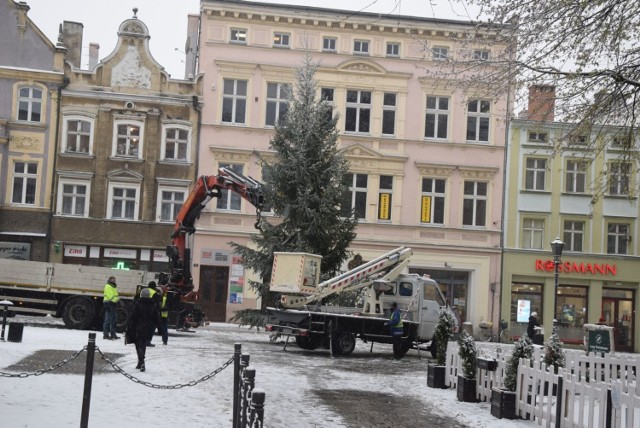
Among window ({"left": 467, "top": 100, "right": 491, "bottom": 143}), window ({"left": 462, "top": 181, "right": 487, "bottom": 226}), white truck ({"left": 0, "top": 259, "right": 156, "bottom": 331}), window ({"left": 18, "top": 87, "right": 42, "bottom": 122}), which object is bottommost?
white truck ({"left": 0, "top": 259, "right": 156, "bottom": 331})

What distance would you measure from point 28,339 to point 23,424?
462 inches

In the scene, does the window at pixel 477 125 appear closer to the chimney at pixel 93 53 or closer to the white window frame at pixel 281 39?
the white window frame at pixel 281 39

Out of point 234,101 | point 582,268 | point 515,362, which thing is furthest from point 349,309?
point 582,268

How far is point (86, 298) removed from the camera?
91.7 feet

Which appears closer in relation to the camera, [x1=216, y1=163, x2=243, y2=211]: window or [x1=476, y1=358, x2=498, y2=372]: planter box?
[x1=476, y1=358, x2=498, y2=372]: planter box

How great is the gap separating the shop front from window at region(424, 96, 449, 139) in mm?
6559

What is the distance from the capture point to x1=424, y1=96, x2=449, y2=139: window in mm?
41844

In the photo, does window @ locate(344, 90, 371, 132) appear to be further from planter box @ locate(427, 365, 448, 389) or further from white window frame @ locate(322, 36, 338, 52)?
planter box @ locate(427, 365, 448, 389)

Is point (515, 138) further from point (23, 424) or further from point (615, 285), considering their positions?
point (23, 424)

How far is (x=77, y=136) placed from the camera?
39.4 metres

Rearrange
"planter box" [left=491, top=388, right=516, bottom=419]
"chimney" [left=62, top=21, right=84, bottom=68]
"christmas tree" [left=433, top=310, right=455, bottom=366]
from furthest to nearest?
"chimney" [left=62, top=21, right=84, bottom=68] < "christmas tree" [left=433, top=310, right=455, bottom=366] < "planter box" [left=491, top=388, right=516, bottom=419]

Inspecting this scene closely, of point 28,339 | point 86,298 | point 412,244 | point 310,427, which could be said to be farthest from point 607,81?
point 412,244

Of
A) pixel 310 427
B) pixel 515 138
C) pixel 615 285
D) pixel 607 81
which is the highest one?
pixel 515 138

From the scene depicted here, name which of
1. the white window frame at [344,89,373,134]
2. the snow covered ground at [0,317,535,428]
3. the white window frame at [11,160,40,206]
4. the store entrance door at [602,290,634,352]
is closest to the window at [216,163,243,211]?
the white window frame at [344,89,373,134]
